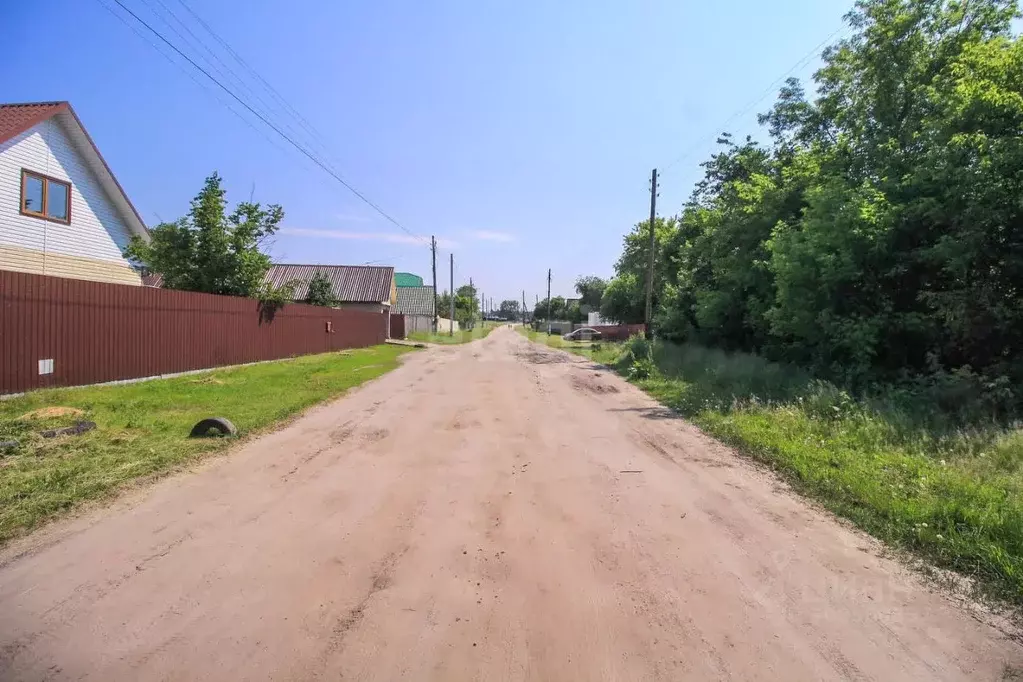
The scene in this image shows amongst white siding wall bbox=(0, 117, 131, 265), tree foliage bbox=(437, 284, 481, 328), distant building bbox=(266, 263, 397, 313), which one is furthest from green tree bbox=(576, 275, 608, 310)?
white siding wall bbox=(0, 117, 131, 265)

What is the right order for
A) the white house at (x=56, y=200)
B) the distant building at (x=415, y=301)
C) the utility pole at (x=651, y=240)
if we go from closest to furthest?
the white house at (x=56, y=200) → the utility pole at (x=651, y=240) → the distant building at (x=415, y=301)

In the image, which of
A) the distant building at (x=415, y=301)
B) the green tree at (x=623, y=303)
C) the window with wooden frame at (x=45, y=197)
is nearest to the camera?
the window with wooden frame at (x=45, y=197)

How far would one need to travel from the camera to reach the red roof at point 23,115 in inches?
645

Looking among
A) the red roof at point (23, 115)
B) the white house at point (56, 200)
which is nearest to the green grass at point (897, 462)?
the white house at point (56, 200)

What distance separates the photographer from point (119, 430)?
8.39 m

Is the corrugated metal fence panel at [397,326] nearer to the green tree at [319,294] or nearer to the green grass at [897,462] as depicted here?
the green tree at [319,294]

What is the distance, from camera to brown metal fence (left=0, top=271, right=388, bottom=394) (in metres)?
10.5

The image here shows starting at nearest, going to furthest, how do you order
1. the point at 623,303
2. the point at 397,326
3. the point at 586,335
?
the point at 397,326, the point at 586,335, the point at 623,303

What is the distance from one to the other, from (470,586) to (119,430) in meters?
6.92

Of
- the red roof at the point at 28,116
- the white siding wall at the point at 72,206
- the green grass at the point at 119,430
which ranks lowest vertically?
the green grass at the point at 119,430

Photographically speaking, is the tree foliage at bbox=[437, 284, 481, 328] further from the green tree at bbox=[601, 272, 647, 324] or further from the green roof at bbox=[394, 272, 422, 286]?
the green tree at bbox=[601, 272, 647, 324]

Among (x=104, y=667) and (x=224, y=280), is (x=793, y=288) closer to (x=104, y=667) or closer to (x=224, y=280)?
(x=104, y=667)

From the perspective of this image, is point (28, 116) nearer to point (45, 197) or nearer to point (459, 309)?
point (45, 197)

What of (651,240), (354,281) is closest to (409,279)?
(354,281)
